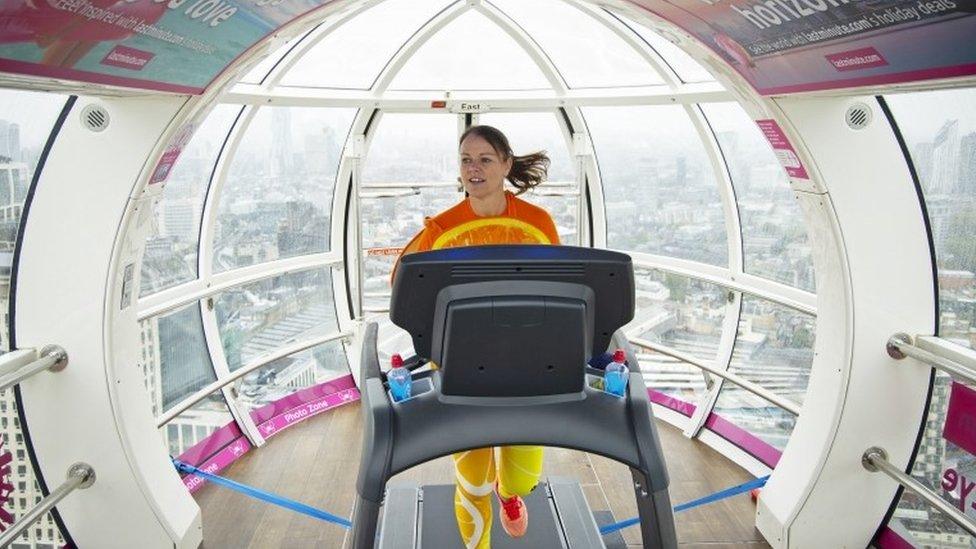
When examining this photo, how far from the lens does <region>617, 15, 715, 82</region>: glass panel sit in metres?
5.07

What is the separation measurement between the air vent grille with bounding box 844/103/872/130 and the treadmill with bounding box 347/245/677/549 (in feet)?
6.35

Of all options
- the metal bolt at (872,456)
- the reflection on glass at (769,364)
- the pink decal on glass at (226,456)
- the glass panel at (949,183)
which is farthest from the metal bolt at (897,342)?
the pink decal on glass at (226,456)

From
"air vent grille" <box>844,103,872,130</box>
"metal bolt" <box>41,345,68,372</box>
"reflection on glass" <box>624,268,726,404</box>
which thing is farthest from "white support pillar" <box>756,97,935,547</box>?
"metal bolt" <box>41,345,68,372</box>

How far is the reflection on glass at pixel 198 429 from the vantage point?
16.4 feet

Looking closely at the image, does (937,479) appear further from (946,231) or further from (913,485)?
(946,231)

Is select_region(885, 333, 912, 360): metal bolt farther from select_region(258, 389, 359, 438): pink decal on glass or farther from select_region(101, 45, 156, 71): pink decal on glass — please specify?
select_region(258, 389, 359, 438): pink decal on glass

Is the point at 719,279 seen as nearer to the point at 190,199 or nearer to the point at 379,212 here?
the point at 379,212

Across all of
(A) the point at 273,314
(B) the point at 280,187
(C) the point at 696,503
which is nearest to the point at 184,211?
(B) the point at 280,187

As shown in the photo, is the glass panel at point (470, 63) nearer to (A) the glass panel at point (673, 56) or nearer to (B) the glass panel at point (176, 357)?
(A) the glass panel at point (673, 56)

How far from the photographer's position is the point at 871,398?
11.3 feet

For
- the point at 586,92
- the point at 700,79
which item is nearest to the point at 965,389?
the point at 700,79

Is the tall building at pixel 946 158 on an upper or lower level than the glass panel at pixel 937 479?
upper

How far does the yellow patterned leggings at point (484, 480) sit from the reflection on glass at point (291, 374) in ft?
11.0

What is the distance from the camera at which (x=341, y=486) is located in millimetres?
4750
